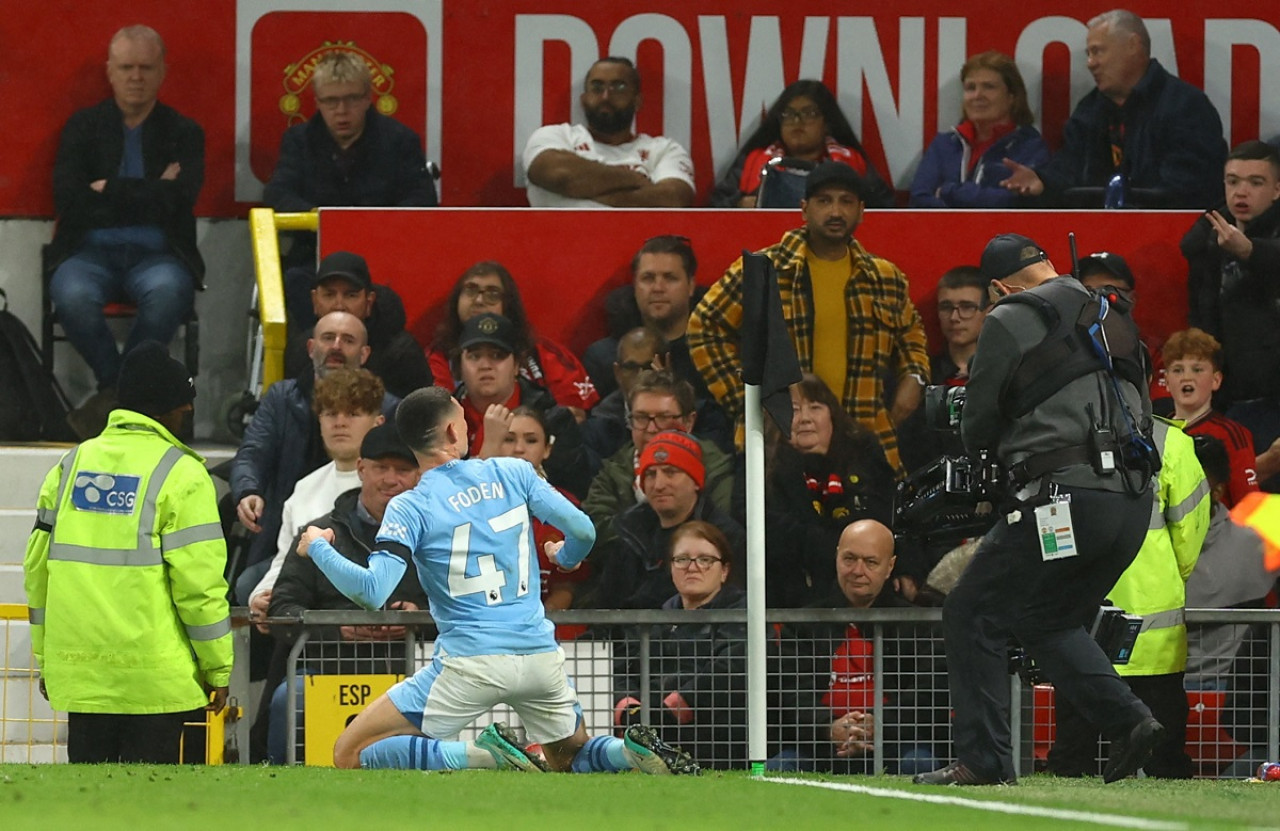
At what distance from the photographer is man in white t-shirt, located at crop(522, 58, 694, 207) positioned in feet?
40.9

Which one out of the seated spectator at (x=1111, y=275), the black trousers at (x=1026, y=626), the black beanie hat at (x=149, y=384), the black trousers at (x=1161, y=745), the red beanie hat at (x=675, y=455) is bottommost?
the black trousers at (x=1161, y=745)

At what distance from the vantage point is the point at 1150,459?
7176 millimetres

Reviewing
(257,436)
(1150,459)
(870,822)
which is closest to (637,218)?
(257,436)

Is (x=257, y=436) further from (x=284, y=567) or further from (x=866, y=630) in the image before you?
(x=866, y=630)

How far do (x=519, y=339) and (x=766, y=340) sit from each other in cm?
332

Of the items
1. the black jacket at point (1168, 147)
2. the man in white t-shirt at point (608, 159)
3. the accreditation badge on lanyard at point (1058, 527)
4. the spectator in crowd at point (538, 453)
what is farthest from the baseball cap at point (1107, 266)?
the accreditation badge on lanyard at point (1058, 527)

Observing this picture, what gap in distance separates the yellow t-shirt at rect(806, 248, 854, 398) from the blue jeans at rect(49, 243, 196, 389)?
384cm

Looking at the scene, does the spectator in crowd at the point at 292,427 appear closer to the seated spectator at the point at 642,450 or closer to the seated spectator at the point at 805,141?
the seated spectator at the point at 642,450

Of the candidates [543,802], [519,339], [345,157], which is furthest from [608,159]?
[543,802]

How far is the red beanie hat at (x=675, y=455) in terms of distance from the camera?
9.84m

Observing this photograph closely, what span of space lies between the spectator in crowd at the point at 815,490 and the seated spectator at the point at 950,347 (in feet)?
1.33

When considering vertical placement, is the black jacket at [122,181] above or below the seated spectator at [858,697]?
above

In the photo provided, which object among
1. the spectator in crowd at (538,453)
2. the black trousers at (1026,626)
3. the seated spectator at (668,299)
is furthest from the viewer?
the seated spectator at (668,299)

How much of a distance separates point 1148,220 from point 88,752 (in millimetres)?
6587
